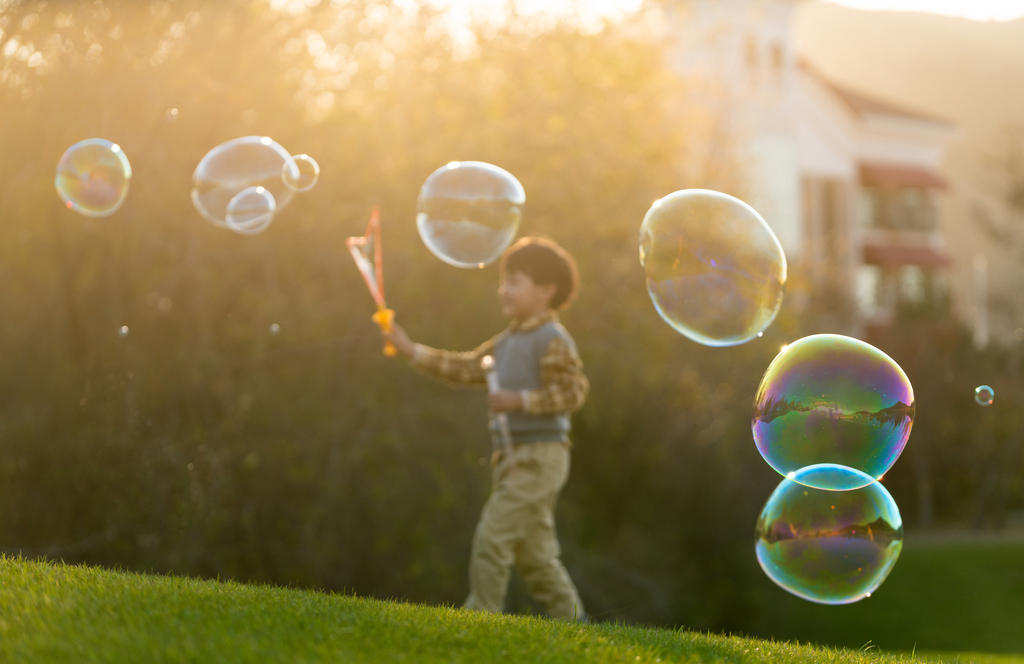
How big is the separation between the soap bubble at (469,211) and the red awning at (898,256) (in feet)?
90.4

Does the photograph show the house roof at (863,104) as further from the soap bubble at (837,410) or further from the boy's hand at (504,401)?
the boy's hand at (504,401)

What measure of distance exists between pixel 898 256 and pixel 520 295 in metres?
28.7

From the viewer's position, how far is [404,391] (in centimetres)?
979

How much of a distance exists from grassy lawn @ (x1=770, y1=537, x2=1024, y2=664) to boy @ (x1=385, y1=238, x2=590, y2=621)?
30.1 feet

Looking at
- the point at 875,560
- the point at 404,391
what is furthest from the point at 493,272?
the point at 875,560

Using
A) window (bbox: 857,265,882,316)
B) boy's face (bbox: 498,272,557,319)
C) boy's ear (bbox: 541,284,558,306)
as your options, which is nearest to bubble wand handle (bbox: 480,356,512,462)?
boy's face (bbox: 498,272,557,319)

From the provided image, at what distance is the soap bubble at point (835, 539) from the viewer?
186 inches

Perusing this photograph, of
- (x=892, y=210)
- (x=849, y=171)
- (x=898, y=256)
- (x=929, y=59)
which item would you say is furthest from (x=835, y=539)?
(x=929, y=59)

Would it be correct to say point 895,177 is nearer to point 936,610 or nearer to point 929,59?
point 936,610

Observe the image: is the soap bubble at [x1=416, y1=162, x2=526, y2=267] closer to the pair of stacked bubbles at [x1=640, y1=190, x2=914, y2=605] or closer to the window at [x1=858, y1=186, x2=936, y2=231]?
the pair of stacked bubbles at [x1=640, y1=190, x2=914, y2=605]

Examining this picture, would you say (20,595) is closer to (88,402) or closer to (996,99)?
(88,402)

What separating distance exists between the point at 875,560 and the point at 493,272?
18.5 ft

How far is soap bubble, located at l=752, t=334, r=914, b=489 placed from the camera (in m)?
4.68

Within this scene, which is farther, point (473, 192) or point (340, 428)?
point (340, 428)
